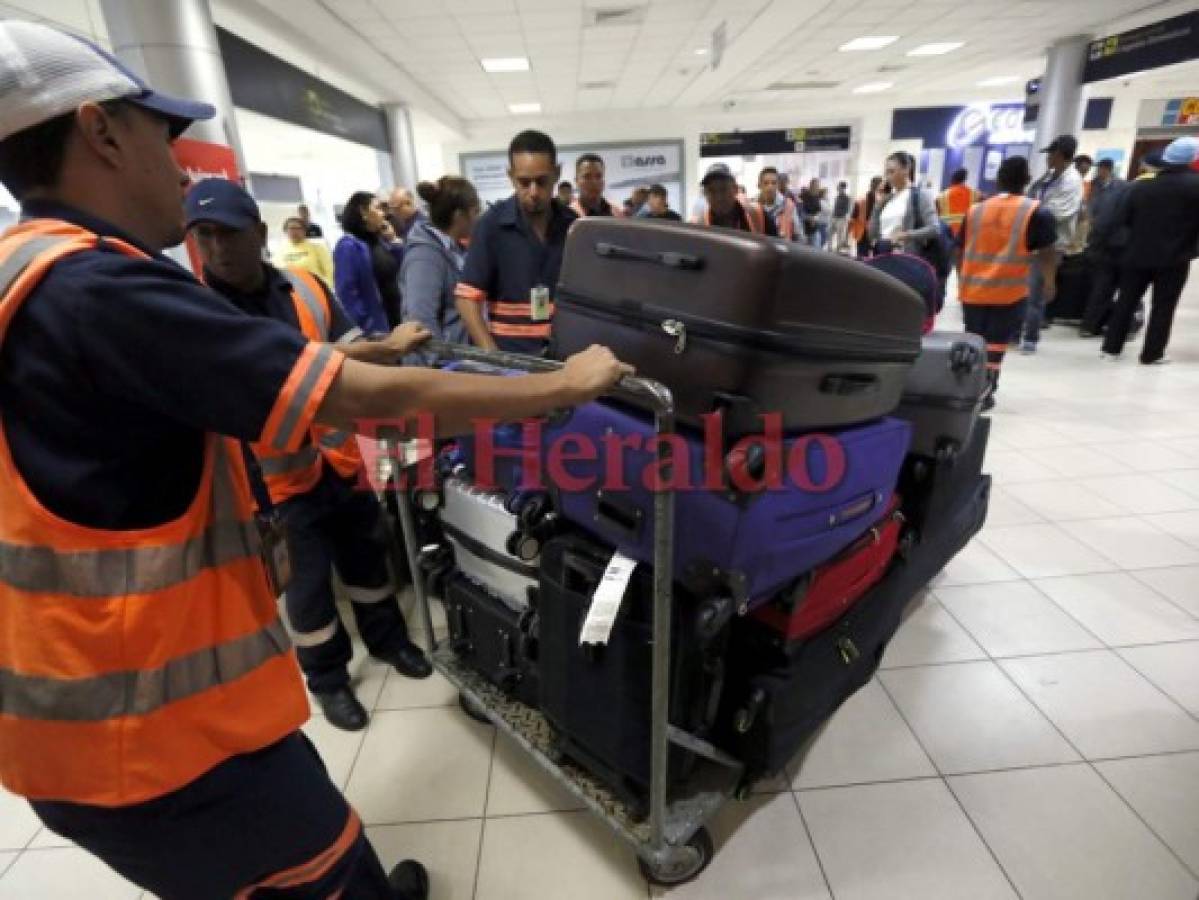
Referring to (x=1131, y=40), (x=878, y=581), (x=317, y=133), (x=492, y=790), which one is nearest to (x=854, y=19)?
(x=1131, y=40)

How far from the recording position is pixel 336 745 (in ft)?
6.55

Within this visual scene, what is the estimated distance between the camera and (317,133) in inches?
335

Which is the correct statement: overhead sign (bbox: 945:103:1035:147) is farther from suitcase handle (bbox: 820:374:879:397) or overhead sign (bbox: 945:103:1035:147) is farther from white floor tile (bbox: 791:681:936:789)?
suitcase handle (bbox: 820:374:879:397)

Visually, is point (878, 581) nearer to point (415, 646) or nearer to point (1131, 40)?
point (415, 646)

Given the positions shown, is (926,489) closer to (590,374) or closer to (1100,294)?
(590,374)

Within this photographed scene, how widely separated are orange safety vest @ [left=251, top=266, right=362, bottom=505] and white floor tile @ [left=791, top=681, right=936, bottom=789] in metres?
1.63

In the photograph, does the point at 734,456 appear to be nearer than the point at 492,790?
Yes

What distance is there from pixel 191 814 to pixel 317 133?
950 cm

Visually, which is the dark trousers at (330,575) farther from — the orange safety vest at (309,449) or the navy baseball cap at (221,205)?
the navy baseball cap at (221,205)

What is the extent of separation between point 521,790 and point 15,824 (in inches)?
56.5

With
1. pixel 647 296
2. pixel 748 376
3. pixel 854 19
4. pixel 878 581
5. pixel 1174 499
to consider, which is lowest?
pixel 1174 499

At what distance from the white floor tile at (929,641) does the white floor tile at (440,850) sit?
147 cm

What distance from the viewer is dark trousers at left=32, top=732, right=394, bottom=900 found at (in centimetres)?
88

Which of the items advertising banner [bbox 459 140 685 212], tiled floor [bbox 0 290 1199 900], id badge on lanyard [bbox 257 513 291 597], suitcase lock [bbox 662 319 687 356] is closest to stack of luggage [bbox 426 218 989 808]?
suitcase lock [bbox 662 319 687 356]
